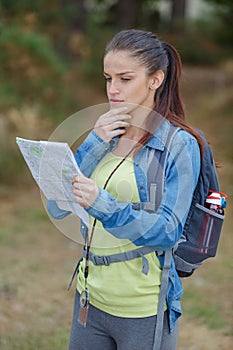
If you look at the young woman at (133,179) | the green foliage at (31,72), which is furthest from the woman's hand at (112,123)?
the green foliage at (31,72)

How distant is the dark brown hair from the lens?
1.96 meters

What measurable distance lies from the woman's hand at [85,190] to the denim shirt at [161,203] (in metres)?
0.01

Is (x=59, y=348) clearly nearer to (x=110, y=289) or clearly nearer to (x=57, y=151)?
(x=110, y=289)

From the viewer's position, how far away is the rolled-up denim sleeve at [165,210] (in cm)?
177

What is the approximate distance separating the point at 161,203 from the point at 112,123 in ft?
1.00

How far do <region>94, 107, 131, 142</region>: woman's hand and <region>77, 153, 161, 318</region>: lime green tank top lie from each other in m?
0.09

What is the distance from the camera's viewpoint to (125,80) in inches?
76.4

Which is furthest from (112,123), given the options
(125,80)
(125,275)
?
(125,275)

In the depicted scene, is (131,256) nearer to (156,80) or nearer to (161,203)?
(161,203)

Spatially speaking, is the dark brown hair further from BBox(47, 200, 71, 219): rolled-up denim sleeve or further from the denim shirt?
BBox(47, 200, 71, 219): rolled-up denim sleeve

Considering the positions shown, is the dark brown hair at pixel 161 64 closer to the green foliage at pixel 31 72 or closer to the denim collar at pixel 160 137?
the denim collar at pixel 160 137

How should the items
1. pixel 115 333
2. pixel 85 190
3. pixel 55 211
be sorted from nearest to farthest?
pixel 85 190 < pixel 115 333 < pixel 55 211

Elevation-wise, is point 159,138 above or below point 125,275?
above

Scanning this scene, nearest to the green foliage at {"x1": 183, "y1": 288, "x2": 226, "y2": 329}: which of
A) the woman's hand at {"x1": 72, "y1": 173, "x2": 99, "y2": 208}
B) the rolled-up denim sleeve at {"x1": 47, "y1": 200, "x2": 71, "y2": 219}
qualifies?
the rolled-up denim sleeve at {"x1": 47, "y1": 200, "x2": 71, "y2": 219}
